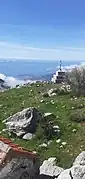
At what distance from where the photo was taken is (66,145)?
2250cm

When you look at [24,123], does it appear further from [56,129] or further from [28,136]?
[56,129]

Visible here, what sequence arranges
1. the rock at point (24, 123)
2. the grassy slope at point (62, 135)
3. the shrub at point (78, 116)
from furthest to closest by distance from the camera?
the shrub at point (78, 116) → the rock at point (24, 123) → the grassy slope at point (62, 135)

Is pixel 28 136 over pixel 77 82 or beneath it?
beneath

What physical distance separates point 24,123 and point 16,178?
12804 mm

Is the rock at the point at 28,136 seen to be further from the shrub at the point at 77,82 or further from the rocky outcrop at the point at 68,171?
the shrub at the point at 77,82

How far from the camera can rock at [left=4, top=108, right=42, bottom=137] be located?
Result: 81.4 ft

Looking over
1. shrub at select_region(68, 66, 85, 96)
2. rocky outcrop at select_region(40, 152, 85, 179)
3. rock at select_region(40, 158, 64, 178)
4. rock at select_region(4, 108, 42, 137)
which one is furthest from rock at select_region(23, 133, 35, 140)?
shrub at select_region(68, 66, 85, 96)

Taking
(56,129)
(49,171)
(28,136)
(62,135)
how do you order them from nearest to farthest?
(49,171) → (62,135) → (28,136) → (56,129)

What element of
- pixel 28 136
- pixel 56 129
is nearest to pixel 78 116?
pixel 56 129

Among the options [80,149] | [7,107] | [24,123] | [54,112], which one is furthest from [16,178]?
[7,107]

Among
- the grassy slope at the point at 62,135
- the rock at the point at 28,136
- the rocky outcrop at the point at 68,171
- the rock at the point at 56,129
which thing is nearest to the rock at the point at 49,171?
the rocky outcrop at the point at 68,171

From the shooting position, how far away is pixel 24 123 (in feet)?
82.3

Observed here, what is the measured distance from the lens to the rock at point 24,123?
976 inches

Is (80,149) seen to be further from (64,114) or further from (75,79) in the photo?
(75,79)
